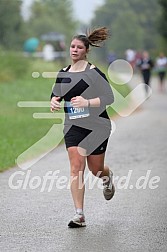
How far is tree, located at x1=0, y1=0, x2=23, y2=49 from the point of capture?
2494 inches

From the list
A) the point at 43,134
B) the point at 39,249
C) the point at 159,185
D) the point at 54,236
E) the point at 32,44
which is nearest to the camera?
the point at 39,249

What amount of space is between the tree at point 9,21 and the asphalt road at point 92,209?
48.7 m

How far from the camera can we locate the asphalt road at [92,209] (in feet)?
25.5

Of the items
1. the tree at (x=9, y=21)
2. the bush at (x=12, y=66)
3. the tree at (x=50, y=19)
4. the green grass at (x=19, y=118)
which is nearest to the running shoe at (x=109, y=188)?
the green grass at (x=19, y=118)

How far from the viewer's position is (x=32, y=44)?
63.4 metres

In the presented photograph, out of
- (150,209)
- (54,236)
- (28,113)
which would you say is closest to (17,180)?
(150,209)

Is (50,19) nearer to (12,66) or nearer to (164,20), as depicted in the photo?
(164,20)

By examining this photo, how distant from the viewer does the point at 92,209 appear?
9656 millimetres

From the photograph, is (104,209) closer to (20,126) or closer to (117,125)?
(20,126)

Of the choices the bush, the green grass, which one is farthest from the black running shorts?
the bush

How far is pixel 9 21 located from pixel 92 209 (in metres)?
55.9

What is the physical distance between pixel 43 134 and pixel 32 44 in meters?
45.1

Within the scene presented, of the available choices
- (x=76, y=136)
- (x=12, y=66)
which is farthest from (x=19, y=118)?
(x=12, y=66)

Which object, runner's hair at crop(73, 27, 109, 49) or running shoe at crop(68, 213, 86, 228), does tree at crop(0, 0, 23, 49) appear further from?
running shoe at crop(68, 213, 86, 228)
